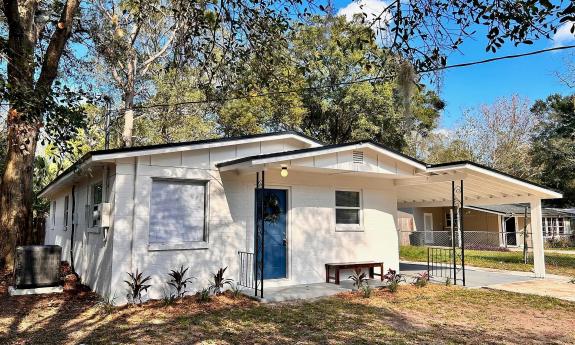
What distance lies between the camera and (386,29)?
4336 mm

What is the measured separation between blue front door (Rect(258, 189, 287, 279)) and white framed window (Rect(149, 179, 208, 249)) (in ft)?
5.18

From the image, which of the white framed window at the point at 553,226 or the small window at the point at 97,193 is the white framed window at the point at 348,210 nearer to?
the small window at the point at 97,193

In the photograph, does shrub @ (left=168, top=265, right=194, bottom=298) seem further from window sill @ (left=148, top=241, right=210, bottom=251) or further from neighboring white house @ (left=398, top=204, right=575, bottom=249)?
neighboring white house @ (left=398, top=204, right=575, bottom=249)

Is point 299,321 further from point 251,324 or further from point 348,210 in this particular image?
point 348,210

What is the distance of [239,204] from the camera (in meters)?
9.68

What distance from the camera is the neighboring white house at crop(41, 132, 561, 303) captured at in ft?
27.5

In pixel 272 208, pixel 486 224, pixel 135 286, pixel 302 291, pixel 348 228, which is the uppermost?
pixel 272 208

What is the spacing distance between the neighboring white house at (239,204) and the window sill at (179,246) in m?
0.02

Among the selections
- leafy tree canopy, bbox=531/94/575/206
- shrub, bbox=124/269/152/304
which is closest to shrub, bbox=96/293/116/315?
shrub, bbox=124/269/152/304

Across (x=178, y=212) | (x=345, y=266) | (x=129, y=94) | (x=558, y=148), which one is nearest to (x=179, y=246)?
(x=178, y=212)

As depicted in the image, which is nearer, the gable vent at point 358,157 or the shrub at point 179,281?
the shrub at point 179,281

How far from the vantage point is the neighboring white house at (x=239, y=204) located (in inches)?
329

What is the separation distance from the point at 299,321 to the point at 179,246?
9.97 feet

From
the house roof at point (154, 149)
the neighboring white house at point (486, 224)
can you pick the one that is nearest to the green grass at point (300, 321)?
the house roof at point (154, 149)
